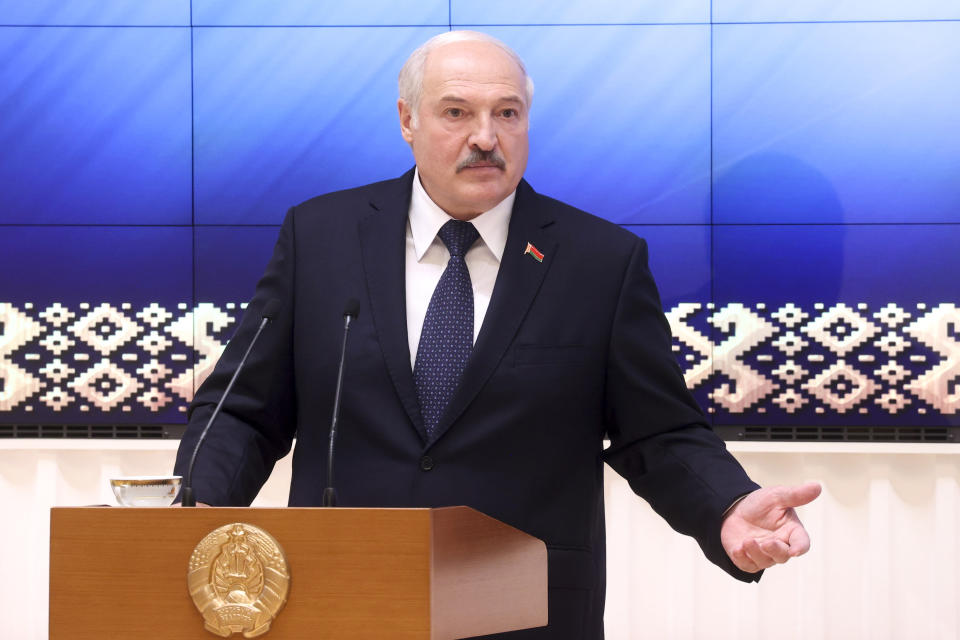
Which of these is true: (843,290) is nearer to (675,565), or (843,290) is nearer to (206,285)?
(675,565)

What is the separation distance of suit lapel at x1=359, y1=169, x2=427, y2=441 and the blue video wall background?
155 centimetres

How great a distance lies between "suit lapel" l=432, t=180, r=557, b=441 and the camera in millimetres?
2014

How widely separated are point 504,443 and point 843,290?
2.04 meters

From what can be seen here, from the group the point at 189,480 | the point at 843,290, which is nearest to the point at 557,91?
the point at 843,290

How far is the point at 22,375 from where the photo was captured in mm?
3793

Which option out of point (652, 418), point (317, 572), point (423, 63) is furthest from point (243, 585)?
point (423, 63)

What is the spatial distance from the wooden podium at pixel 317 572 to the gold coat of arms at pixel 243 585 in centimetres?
1

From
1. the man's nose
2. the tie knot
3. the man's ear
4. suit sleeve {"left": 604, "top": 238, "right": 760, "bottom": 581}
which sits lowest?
suit sleeve {"left": 604, "top": 238, "right": 760, "bottom": 581}

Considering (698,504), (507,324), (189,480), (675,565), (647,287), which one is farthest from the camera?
(675,565)

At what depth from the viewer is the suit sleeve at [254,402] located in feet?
6.52

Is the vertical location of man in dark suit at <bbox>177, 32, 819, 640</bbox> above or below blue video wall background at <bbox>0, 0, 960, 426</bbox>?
below

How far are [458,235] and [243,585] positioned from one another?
104cm

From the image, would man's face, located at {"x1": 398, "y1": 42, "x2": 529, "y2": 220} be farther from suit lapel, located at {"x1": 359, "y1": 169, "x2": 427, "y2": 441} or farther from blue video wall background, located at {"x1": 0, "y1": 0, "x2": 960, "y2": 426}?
blue video wall background, located at {"x1": 0, "y1": 0, "x2": 960, "y2": 426}

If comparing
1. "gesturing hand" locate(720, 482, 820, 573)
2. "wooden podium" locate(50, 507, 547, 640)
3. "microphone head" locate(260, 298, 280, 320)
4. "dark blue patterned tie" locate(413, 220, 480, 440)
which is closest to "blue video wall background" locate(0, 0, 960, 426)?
"dark blue patterned tie" locate(413, 220, 480, 440)
